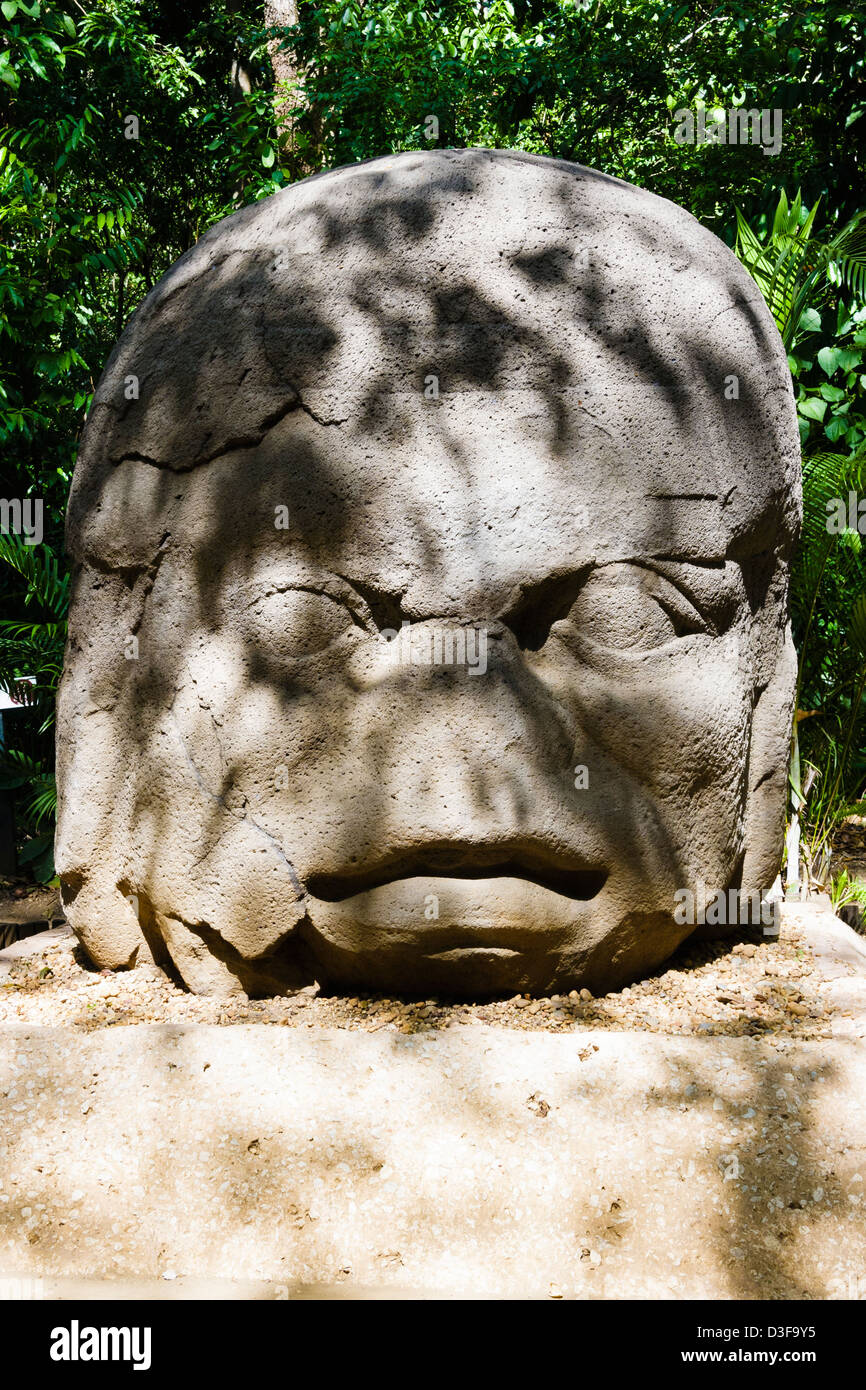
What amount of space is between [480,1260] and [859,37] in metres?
6.03

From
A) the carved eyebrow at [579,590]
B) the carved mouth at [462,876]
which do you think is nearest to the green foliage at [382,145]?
the carved eyebrow at [579,590]

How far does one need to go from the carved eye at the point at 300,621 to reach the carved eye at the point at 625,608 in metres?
0.57

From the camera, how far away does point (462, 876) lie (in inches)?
105

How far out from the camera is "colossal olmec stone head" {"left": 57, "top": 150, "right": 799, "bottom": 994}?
8.52 ft

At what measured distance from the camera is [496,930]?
2635mm

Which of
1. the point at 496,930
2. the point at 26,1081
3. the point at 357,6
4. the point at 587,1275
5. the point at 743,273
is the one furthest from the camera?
the point at 357,6

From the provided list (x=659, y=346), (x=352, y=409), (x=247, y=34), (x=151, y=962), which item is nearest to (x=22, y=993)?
(x=151, y=962)

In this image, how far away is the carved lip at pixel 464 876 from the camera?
2643 millimetres

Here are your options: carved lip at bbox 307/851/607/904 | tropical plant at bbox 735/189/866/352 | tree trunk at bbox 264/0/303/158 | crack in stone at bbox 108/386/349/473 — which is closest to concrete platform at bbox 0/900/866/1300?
carved lip at bbox 307/851/607/904

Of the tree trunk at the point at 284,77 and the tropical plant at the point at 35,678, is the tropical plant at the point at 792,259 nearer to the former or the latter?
the tropical plant at the point at 35,678

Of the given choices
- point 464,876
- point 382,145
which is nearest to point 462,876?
point 464,876

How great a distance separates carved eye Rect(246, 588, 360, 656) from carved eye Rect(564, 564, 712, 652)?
567 millimetres

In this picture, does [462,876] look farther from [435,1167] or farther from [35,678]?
[35,678]

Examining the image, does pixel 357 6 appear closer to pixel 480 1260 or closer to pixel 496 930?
pixel 496 930
